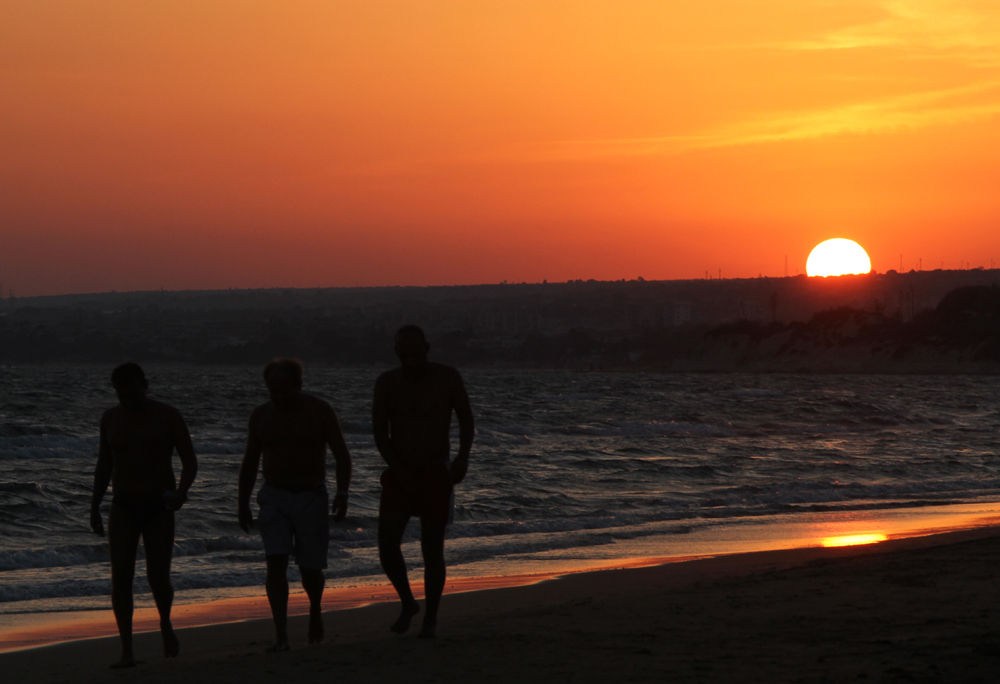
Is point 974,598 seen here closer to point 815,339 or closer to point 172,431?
point 172,431

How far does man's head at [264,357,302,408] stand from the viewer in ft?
18.7

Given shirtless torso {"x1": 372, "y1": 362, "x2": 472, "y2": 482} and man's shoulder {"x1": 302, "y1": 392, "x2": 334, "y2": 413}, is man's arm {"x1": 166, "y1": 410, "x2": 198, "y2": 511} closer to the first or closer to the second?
man's shoulder {"x1": 302, "y1": 392, "x2": 334, "y2": 413}

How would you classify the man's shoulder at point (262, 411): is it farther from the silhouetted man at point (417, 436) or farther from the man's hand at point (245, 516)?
the silhouetted man at point (417, 436)

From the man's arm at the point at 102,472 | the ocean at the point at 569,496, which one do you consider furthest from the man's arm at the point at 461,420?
the ocean at the point at 569,496

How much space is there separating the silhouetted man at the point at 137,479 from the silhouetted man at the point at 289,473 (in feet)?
1.39

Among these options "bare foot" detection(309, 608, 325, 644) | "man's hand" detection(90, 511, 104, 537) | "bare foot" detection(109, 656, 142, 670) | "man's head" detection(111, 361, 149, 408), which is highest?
"man's head" detection(111, 361, 149, 408)

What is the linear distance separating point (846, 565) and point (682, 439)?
886 inches

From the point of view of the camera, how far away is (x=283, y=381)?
224 inches

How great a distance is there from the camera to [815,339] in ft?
445

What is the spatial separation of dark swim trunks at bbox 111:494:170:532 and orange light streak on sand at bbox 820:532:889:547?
8053mm

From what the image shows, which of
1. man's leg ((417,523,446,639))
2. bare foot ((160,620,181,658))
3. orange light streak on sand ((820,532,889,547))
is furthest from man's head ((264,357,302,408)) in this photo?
orange light streak on sand ((820,532,889,547))

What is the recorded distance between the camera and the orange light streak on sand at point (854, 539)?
11.8 metres

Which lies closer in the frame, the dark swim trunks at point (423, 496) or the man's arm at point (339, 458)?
the man's arm at point (339, 458)

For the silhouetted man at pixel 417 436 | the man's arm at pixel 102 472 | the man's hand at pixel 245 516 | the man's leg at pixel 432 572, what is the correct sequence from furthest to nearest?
the man's leg at pixel 432 572, the silhouetted man at pixel 417 436, the man's arm at pixel 102 472, the man's hand at pixel 245 516
